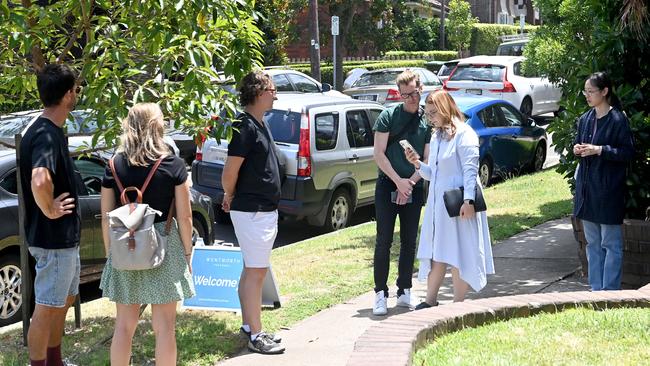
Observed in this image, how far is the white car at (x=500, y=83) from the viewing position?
2498 centimetres

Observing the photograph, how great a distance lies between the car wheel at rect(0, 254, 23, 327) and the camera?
8.13 m

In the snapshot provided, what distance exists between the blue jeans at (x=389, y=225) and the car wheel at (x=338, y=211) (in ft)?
16.4

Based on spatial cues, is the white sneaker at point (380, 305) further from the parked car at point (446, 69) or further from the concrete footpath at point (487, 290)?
the parked car at point (446, 69)

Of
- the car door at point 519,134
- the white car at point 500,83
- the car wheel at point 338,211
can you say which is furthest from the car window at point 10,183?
the white car at point 500,83

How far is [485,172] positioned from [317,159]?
456 cm

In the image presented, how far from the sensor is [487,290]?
825cm

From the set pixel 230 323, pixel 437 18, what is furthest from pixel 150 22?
pixel 437 18

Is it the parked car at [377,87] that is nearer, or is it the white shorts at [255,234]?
the white shorts at [255,234]

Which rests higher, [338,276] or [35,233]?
[35,233]

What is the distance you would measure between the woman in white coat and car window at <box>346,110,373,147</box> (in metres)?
5.93

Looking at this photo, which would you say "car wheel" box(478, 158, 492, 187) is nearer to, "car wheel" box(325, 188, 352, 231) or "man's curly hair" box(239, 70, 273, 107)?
"car wheel" box(325, 188, 352, 231)

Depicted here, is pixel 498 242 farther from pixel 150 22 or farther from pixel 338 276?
pixel 150 22

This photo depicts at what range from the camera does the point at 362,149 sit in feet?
43.2

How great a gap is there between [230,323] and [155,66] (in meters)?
1.97
